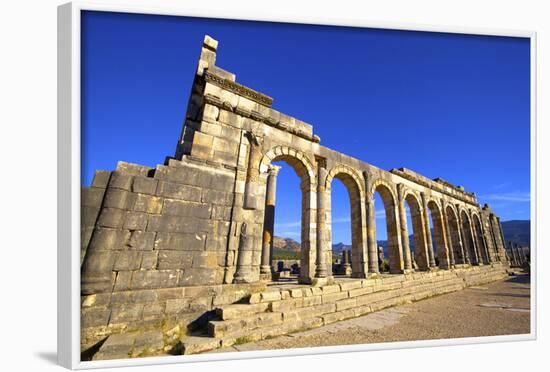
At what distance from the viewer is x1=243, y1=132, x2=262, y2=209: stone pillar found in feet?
20.7

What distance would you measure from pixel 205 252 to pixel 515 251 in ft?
111

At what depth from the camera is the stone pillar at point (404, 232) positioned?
10383mm

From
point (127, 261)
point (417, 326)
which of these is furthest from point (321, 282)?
point (127, 261)

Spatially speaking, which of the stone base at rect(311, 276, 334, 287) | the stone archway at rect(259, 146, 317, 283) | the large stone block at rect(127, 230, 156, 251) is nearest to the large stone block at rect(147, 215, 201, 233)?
the large stone block at rect(127, 230, 156, 251)

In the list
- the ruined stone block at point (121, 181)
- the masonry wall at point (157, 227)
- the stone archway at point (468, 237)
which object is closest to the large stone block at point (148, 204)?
the masonry wall at point (157, 227)

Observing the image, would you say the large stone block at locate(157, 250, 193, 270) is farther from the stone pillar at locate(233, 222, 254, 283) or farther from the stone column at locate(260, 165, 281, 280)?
the stone column at locate(260, 165, 281, 280)

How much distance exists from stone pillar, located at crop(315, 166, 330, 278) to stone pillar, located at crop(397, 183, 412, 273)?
4.43 meters

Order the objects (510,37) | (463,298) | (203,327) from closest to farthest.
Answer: (203,327)
(510,37)
(463,298)

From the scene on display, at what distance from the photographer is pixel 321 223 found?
7.70 metres

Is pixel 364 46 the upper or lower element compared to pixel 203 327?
upper

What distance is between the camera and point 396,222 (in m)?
10.6

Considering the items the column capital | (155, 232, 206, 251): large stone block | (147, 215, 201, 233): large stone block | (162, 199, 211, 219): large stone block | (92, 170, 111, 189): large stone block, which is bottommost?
(155, 232, 206, 251): large stone block
